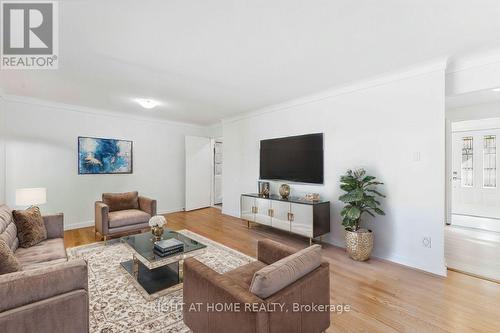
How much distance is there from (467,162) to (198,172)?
24.1 ft

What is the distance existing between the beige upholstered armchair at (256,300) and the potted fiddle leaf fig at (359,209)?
1.63 metres

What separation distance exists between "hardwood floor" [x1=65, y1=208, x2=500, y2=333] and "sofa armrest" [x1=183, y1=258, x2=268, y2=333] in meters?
0.99

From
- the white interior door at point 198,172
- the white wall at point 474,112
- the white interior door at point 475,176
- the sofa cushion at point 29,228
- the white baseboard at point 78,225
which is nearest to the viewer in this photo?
the sofa cushion at point 29,228

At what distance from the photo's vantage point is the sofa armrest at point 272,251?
6.63 feet

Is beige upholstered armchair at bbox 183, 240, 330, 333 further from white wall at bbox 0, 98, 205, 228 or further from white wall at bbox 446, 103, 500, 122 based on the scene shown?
white wall at bbox 446, 103, 500, 122

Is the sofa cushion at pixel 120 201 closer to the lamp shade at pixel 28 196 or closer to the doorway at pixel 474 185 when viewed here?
the lamp shade at pixel 28 196

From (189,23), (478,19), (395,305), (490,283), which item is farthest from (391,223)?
(189,23)

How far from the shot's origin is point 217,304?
4.75 ft

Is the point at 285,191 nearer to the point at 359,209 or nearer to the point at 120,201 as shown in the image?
the point at 359,209

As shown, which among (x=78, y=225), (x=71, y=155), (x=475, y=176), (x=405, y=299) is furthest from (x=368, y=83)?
(x=78, y=225)

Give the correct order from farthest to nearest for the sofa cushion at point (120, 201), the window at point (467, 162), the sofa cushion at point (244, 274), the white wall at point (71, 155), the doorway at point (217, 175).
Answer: the doorway at point (217, 175) → the window at point (467, 162) → the sofa cushion at point (120, 201) → the white wall at point (71, 155) → the sofa cushion at point (244, 274)

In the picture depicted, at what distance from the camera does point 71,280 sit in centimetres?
147

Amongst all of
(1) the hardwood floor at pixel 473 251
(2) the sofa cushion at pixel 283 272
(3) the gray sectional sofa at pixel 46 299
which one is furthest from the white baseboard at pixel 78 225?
(1) the hardwood floor at pixel 473 251

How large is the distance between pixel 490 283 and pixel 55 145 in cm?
691
